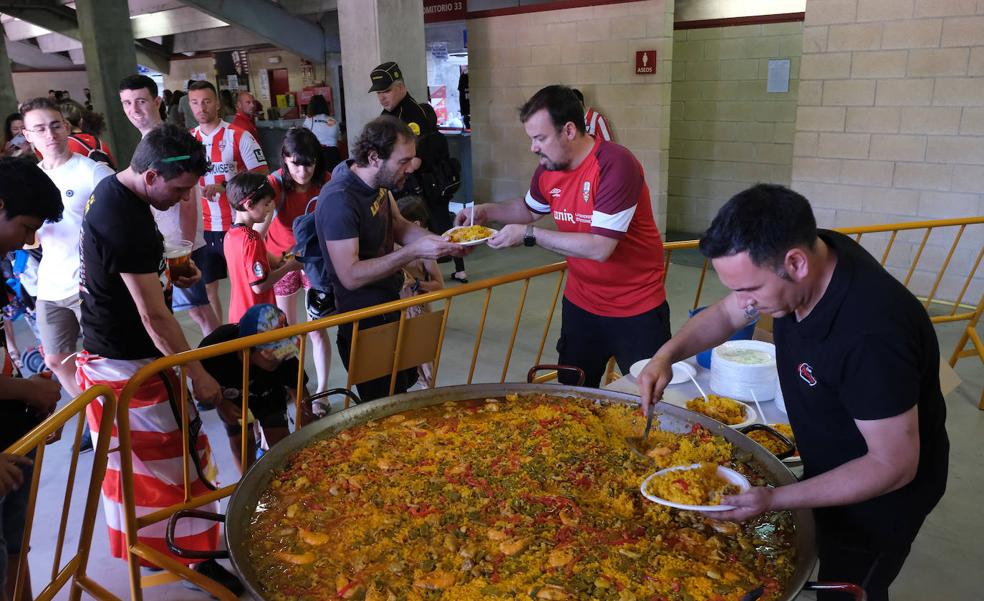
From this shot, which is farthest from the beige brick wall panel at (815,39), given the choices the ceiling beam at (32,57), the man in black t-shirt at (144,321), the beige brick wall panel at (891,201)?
the ceiling beam at (32,57)

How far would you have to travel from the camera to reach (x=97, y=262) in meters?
2.67

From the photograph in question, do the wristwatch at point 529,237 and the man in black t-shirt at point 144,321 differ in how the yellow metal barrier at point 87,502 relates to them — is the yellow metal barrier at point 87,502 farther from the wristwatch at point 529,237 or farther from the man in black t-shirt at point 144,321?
the wristwatch at point 529,237

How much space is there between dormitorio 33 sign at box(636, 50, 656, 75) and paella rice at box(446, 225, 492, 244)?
5494 mm

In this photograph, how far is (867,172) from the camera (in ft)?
21.9

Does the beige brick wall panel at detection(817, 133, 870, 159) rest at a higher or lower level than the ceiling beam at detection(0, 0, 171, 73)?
lower

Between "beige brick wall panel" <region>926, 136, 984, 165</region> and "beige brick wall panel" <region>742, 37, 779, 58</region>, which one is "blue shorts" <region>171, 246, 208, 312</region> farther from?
"beige brick wall panel" <region>742, 37, 779, 58</region>

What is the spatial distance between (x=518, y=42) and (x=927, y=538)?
7.63 m

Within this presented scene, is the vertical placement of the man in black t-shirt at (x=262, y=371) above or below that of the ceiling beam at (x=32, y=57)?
below

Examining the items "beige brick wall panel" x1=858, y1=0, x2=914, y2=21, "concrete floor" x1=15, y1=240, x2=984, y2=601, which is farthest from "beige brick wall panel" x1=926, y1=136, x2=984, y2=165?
"concrete floor" x1=15, y1=240, x2=984, y2=601

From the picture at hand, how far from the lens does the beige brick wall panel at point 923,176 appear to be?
6266 mm

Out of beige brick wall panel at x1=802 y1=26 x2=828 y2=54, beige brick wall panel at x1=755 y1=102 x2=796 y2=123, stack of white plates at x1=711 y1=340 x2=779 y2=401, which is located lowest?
stack of white plates at x1=711 y1=340 x2=779 y2=401

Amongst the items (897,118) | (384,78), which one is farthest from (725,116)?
(384,78)

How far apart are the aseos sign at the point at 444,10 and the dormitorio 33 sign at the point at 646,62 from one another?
2878 mm

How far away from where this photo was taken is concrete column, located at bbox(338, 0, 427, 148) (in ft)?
26.3
